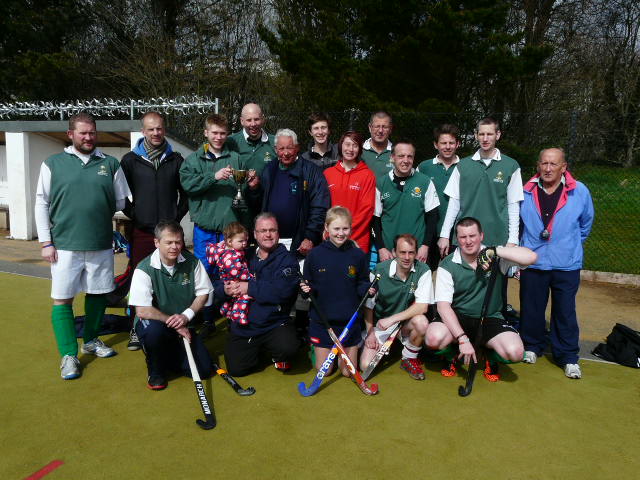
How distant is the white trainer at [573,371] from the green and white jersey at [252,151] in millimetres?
2776

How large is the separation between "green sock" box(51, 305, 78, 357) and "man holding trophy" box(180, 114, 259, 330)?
1.06 meters

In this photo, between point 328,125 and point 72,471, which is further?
point 328,125

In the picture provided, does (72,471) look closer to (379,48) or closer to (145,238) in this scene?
(145,238)

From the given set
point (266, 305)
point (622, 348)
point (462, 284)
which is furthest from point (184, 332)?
point (622, 348)

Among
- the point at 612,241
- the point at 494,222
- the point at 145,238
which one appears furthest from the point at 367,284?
the point at 612,241

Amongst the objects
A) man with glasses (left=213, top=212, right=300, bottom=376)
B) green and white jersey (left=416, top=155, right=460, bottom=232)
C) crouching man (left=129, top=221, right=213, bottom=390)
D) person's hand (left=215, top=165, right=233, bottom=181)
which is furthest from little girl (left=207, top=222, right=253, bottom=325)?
green and white jersey (left=416, top=155, right=460, bottom=232)

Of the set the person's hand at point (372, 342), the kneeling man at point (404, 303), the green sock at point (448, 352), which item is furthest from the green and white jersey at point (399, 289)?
the green sock at point (448, 352)

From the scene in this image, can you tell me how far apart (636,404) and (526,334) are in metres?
0.93

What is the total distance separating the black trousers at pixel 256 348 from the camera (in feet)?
11.7

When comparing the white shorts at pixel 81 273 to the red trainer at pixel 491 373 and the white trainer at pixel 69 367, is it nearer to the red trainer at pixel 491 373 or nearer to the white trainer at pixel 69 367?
the white trainer at pixel 69 367

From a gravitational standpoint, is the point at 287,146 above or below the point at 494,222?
above

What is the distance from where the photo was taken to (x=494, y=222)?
395cm

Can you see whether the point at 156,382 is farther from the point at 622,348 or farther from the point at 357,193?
the point at 622,348

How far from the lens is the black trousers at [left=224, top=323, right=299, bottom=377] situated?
3.56 metres
